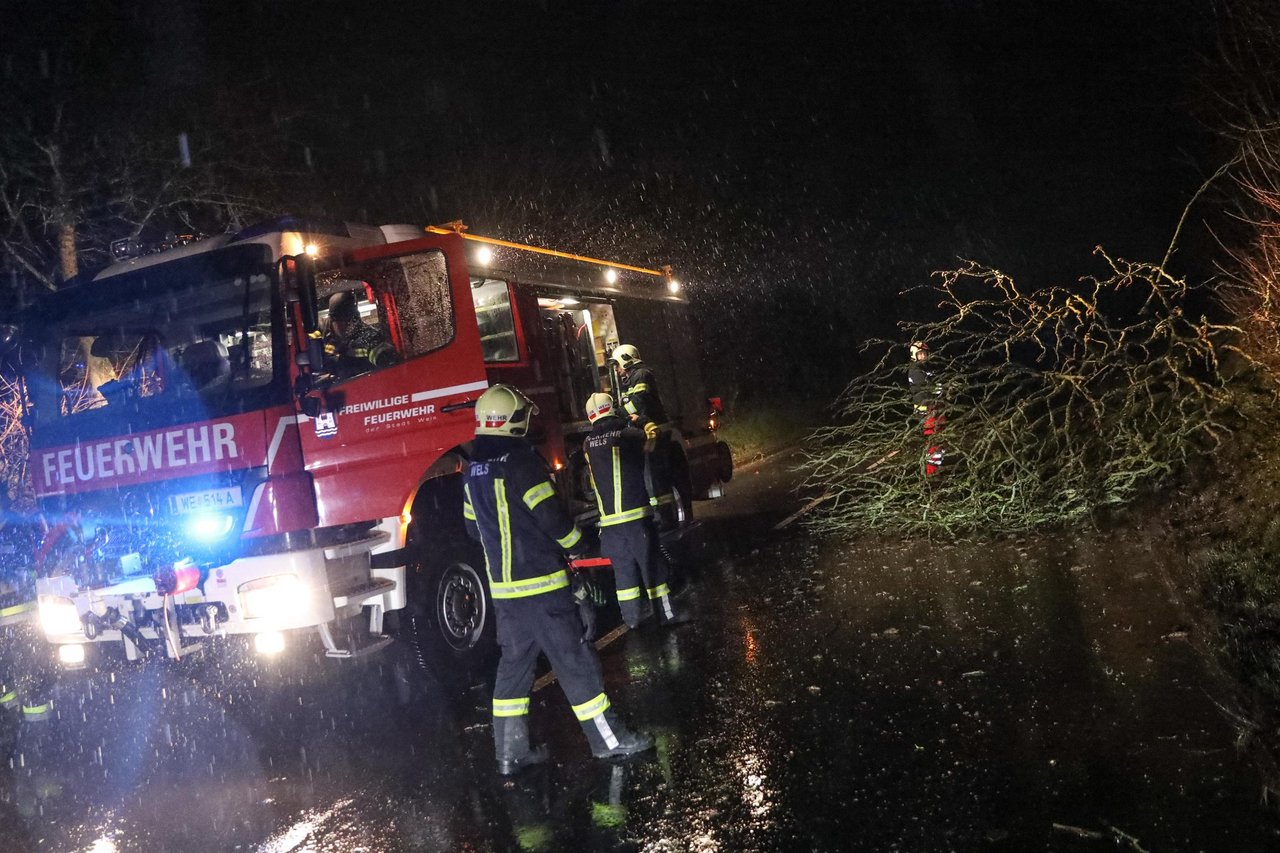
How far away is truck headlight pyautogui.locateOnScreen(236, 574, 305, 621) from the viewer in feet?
19.0

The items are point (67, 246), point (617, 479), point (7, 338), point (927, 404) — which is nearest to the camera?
point (617, 479)

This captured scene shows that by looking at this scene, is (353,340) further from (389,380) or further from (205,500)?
(205,500)

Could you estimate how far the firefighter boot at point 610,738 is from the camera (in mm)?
4824

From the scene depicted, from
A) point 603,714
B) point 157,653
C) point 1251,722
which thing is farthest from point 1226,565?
point 157,653

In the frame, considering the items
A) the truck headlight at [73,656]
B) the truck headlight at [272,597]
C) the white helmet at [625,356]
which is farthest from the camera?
the white helmet at [625,356]

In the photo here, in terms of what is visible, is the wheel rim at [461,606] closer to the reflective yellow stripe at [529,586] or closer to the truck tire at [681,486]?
the reflective yellow stripe at [529,586]

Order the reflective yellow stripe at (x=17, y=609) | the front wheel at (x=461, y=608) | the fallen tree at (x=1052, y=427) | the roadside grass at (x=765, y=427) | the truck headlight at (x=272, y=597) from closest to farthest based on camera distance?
the truck headlight at (x=272, y=597)
the front wheel at (x=461, y=608)
the reflective yellow stripe at (x=17, y=609)
the fallen tree at (x=1052, y=427)
the roadside grass at (x=765, y=427)

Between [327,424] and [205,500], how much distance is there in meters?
0.84

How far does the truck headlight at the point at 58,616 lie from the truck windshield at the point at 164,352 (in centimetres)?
121

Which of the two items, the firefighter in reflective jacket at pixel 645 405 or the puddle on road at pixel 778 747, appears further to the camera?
the firefighter in reflective jacket at pixel 645 405

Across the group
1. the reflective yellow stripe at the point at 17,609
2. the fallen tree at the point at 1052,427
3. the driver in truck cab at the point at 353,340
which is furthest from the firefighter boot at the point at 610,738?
the fallen tree at the point at 1052,427

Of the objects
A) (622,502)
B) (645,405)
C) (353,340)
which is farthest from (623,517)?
(353,340)

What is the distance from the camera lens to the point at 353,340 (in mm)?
6699

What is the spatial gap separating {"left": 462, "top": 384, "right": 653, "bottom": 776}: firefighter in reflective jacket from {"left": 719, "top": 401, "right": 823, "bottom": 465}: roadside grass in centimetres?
1502
